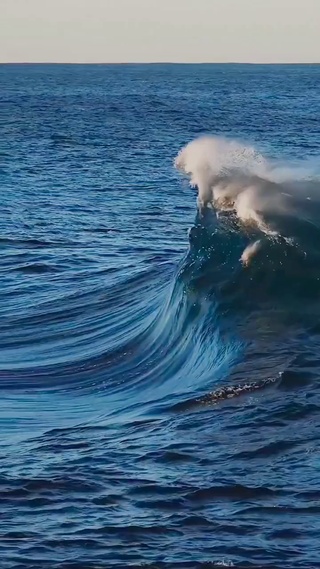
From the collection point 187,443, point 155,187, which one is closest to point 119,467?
point 187,443

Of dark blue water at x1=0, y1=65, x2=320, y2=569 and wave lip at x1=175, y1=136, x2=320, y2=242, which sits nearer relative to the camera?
dark blue water at x1=0, y1=65, x2=320, y2=569

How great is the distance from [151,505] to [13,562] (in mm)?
1129

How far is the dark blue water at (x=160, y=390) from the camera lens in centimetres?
692

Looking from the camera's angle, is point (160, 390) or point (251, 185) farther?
point (251, 185)

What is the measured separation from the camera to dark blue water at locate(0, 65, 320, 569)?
6.92m

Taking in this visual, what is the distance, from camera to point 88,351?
13.1 m

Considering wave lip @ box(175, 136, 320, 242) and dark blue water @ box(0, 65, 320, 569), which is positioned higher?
wave lip @ box(175, 136, 320, 242)

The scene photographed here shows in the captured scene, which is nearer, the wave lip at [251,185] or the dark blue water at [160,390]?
the dark blue water at [160,390]

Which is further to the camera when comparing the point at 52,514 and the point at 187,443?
the point at 187,443

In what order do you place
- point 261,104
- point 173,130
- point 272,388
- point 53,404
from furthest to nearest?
point 261,104, point 173,130, point 53,404, point 272,388

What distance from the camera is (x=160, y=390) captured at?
35.4 ft

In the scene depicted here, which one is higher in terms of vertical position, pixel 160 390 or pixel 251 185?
pixel 251 185

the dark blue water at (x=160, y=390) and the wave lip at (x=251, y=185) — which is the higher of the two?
the wave lip at (x=251, y=185)

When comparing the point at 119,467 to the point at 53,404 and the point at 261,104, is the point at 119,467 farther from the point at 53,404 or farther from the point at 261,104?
the point at 261,104
